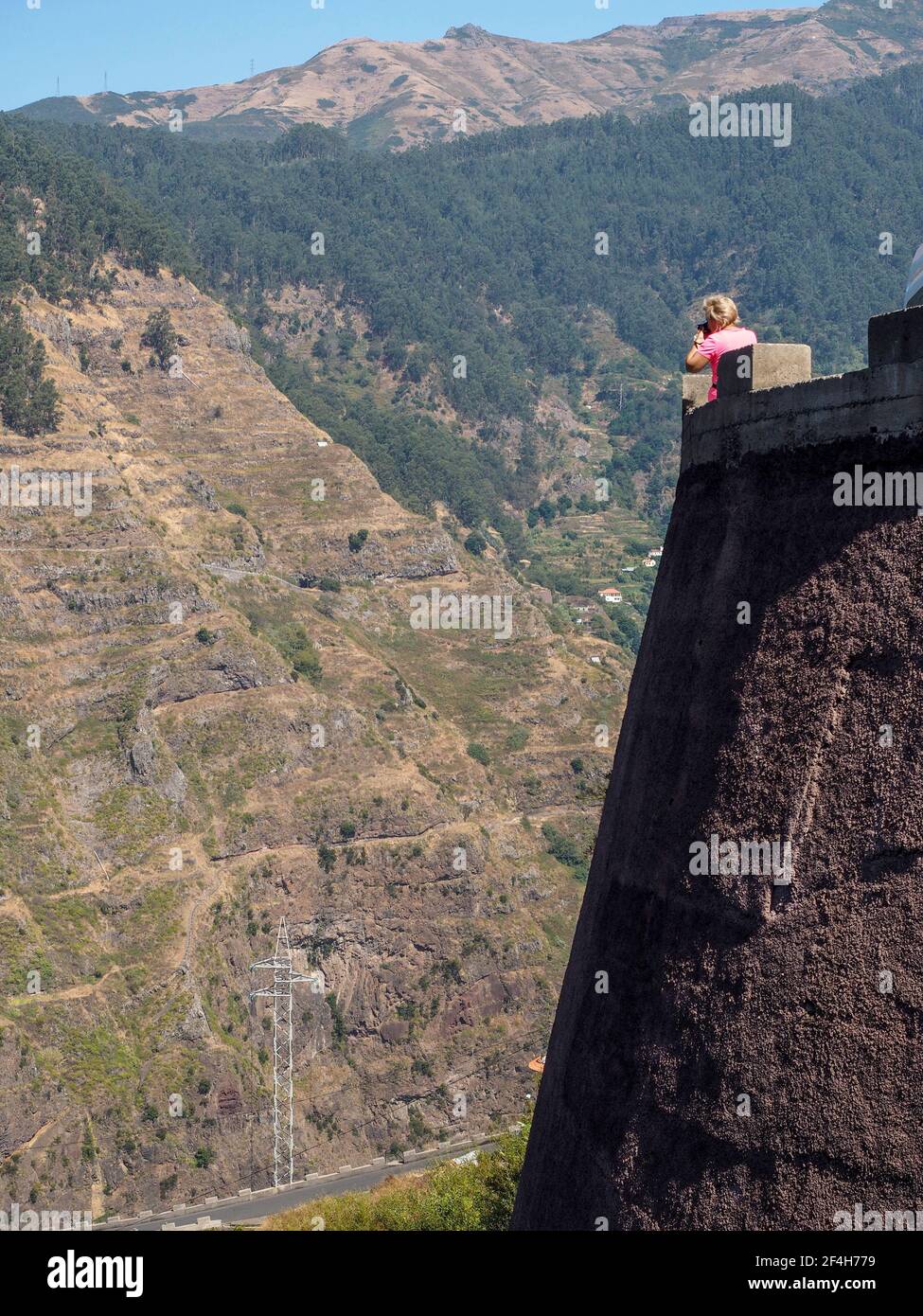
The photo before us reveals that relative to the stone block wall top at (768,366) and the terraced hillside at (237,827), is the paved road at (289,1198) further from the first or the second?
the stone block wall top at (768,366)

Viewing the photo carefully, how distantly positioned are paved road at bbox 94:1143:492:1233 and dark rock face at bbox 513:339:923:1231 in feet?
260

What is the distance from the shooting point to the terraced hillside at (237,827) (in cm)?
9875

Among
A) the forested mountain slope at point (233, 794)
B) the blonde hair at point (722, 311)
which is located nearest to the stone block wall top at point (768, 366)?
the blonde hair at point (722, 311)

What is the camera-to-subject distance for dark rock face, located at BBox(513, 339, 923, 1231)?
844cm

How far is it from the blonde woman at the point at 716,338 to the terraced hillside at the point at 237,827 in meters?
86.4

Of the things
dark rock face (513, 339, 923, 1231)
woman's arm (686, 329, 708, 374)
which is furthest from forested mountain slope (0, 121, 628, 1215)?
dark rock face (513, 339, 923, 1231)

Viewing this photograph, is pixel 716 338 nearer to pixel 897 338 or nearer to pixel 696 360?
pixel 696 360

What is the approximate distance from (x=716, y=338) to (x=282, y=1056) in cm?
10263

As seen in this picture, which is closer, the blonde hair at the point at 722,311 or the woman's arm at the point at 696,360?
the woman's arm at the point at 696,360

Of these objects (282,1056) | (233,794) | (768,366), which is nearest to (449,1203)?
(768,366)

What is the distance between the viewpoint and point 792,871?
863 cm

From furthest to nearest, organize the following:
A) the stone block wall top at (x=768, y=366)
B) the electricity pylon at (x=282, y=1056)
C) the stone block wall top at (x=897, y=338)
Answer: the electricity pylon at (x=282, y=1056) → the stone block wall top at (x=768, y=366) → the stone block wall top at (x=897, y=338)

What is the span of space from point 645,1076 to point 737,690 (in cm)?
189

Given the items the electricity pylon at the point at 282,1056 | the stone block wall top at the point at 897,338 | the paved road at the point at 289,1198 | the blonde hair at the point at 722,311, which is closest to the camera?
the stone block wall top at the point at 897,338
